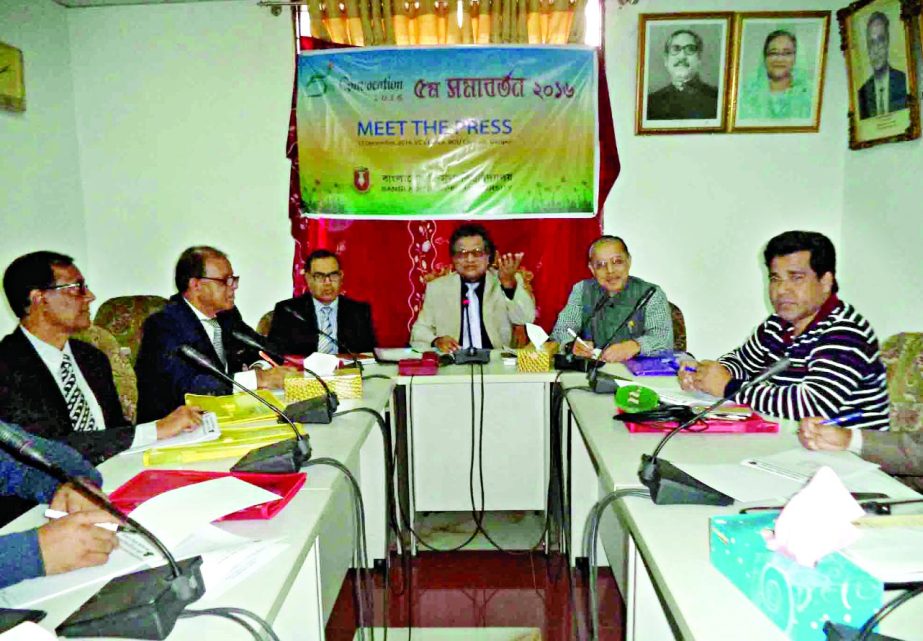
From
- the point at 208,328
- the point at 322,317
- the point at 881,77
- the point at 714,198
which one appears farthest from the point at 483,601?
the point at 881,77

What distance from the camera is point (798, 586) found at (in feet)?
2.61

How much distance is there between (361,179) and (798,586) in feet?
A: 10.8

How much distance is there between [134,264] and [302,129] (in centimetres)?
135

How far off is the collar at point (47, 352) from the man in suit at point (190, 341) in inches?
12.5

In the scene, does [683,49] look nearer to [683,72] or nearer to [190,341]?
[683,72]

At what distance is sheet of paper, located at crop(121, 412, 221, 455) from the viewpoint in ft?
5.31

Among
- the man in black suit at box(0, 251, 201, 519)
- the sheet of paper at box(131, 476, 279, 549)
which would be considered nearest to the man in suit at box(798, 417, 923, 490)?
the sheet of paper at box(131, 476, 279, 549)

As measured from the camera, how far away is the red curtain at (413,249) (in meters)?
3.81

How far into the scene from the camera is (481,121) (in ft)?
12.0

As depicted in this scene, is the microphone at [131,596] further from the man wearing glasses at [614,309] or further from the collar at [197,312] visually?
the man wearing glasses at [614,309]

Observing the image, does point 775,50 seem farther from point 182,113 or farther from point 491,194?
point 182,113

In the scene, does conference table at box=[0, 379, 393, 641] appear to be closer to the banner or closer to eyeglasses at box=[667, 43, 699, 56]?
the banner

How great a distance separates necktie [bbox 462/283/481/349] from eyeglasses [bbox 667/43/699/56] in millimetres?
1704

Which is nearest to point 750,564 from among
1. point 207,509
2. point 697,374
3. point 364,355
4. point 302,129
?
point 207,509
